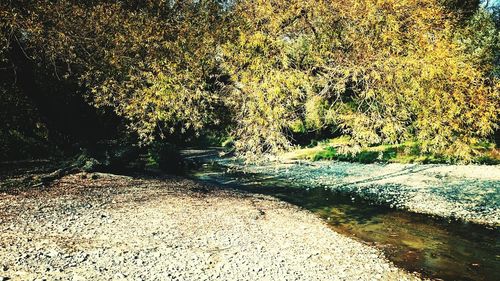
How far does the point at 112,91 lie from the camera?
57.6ft

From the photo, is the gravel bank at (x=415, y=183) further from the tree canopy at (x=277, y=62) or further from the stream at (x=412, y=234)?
the tree canopy at (x=277, y=62)

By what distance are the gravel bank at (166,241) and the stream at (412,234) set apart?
1.03m

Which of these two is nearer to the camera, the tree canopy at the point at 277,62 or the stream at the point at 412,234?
the stream at the point at 412,234

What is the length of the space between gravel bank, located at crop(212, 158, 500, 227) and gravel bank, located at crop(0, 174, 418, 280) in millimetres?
4336

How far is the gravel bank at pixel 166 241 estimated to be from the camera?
1121 cm

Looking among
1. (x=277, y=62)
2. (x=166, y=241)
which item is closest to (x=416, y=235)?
(x=277, y=62)

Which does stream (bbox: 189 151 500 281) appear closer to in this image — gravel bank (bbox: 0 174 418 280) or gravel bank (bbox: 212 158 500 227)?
gravel bank (bbox: 0 174 418 280)

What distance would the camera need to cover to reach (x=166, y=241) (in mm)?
13914

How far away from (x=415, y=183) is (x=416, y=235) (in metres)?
12.6

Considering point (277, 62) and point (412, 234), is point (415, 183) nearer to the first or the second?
point (412, 234)

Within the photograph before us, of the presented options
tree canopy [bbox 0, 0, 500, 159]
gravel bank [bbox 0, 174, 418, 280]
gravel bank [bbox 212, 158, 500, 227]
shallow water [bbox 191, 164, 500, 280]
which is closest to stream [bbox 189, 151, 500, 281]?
shallow water [bbox 191, 164, 500, 280]

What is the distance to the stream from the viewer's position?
504 inches

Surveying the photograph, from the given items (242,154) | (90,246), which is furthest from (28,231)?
(242,154)

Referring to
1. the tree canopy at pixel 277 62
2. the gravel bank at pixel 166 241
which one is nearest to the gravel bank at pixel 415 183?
the gravel bank at pixel 166 241
